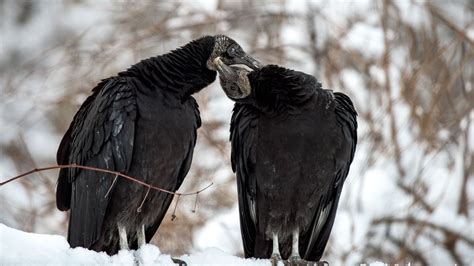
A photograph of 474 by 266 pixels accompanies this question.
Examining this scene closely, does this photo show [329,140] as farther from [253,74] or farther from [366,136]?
[366,136]

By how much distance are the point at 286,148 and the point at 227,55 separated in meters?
0.59

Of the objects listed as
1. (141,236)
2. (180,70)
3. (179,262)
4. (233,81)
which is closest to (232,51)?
(233,81)

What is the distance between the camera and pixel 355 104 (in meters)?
8.84

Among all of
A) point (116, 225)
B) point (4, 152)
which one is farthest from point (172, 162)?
point (4, 152)

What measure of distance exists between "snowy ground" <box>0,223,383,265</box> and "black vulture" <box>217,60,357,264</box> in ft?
2.87

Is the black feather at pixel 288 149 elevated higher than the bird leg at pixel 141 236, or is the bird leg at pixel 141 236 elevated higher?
the black feather at pixel 288 149

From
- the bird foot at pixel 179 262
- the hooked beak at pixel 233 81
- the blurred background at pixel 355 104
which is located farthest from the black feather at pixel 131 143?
the blurred background at pixel 355 104

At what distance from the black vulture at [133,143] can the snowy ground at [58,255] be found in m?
0.56

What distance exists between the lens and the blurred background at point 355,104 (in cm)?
820

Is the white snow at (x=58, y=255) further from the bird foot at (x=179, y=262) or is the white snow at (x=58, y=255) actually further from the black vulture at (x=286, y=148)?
the black vulture at (x=286, y=148)

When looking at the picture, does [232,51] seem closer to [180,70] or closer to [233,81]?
[233,81]

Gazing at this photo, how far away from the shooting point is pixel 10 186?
897 centimetres

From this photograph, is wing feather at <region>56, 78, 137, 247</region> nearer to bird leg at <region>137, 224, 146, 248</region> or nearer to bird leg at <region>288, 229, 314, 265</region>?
bird leg at <region>137, 224, 146, 248</region>

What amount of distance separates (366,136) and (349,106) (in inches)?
129
